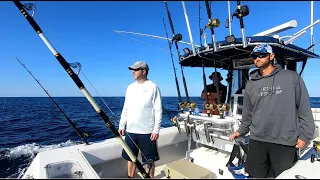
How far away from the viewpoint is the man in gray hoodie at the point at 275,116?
6.72ft

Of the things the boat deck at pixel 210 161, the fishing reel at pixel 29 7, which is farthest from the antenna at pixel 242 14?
the fishing reel at pixel 29 7

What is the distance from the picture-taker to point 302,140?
2049 mm

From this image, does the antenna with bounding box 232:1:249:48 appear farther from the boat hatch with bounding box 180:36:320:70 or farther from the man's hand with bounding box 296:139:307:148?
the man's hand with bounding box 296:139:307:148

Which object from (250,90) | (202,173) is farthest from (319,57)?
(202,173)

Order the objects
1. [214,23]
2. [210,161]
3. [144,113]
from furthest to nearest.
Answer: [210,161]
[214,23]
[144,113]

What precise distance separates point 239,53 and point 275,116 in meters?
1.92

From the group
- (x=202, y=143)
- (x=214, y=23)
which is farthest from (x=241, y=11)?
(x=202, y=143)

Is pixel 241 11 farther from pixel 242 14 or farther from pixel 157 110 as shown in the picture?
pixel 157 110

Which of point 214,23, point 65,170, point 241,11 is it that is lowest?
point 65,170

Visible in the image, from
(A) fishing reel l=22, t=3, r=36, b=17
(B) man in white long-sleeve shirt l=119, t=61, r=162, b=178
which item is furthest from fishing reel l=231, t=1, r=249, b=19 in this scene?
(A) fishing reel l=22, t=3, r=36, b=17

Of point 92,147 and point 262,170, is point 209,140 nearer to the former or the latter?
point 262,170

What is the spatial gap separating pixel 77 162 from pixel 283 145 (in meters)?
2.16

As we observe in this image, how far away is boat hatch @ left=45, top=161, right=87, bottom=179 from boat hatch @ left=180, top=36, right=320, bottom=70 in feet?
8.29

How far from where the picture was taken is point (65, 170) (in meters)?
2.34
